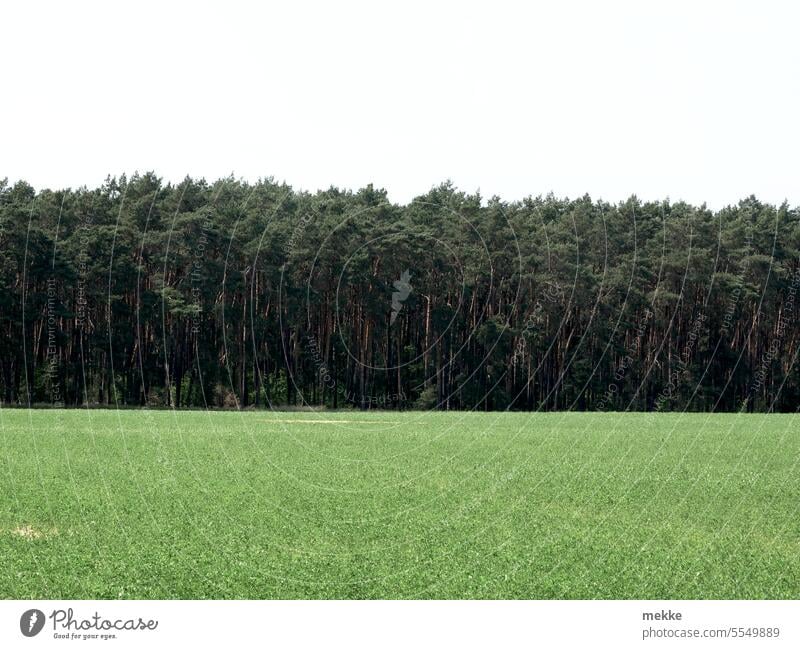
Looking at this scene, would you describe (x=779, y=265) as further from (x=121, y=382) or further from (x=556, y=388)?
(x=121, y=382)

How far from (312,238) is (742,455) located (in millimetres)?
44930

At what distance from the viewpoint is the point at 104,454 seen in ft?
133

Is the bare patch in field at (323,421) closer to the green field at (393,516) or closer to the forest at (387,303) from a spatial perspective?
the green field at (393,516)

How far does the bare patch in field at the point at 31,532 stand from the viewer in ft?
71.9

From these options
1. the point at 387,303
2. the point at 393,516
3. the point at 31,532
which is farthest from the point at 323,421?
the point at 31,532

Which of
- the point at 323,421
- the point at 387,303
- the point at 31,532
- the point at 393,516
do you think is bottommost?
the point at 323,421

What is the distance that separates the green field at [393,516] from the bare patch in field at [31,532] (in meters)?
0.06

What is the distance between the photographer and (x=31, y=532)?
22.5 meters

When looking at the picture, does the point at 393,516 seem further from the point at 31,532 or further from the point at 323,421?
the point at 323,421

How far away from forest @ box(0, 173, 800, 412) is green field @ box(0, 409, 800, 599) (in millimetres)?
28893

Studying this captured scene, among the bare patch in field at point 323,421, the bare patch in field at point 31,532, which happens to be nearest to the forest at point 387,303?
the bare patch in field at point 323,421

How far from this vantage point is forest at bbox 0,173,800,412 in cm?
7850

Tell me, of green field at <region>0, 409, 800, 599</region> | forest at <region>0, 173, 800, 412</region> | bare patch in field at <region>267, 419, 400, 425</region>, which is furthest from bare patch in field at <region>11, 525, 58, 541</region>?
forest at <region>0, 173, 800, 412</region>

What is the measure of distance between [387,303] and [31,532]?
203ft
